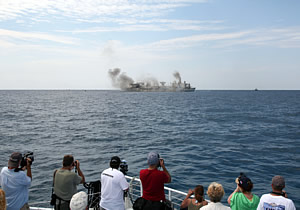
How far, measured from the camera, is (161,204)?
4859mm

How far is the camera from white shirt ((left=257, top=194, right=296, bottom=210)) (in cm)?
404

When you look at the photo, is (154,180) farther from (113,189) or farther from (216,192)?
(216,192)

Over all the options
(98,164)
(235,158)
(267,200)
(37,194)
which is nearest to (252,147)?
(235,158)

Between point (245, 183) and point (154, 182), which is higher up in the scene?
point (245, 183)

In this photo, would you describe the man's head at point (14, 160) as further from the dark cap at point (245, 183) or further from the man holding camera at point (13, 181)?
the dark cap at point (245, 183)

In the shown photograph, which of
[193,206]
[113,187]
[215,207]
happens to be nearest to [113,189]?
[113,187]

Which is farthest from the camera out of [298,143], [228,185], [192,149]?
[298,143]

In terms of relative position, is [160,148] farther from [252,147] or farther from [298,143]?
[298,143]

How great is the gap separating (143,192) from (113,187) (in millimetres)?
635

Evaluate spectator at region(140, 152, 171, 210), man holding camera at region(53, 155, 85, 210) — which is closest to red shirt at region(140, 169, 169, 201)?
spectator at region(140, 152, 171, 210)

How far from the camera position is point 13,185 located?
15.7 feet

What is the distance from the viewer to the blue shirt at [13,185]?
4.77 m

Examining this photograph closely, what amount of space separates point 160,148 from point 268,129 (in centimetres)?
1942

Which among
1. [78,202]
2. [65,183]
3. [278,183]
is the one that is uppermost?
[278,183]
